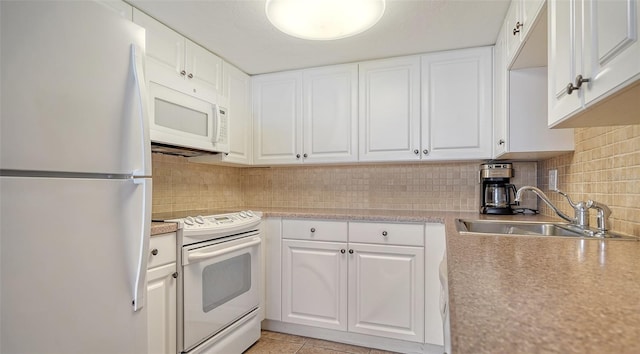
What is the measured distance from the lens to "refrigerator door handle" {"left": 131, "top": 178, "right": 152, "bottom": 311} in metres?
1.17

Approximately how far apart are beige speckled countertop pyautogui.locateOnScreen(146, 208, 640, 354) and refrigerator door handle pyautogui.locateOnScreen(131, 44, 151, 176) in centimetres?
108

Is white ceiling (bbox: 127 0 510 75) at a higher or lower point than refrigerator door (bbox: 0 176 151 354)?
→ higher

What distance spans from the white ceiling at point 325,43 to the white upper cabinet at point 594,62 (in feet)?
2.58

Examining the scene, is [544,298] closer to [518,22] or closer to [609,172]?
[609,172]

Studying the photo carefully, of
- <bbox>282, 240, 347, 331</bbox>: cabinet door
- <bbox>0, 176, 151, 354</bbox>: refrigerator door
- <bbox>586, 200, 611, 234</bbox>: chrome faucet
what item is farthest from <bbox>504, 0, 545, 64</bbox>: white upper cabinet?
<bbox>0, 176, 151, 354</bbox>: refrigerator door

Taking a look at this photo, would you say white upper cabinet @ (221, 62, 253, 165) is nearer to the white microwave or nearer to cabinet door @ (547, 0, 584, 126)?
the white microwave

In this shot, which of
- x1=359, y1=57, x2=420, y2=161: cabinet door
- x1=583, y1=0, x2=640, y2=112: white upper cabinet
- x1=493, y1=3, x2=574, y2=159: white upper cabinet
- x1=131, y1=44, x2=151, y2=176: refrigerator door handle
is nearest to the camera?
x1=583, y1=0, x2=640, y2=112: white upper cabinet

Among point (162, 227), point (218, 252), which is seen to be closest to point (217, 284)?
point (218, 252)

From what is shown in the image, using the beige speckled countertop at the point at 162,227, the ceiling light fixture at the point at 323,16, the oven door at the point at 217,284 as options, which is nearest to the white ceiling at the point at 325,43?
the ceiling light fixture at the point at 323,16

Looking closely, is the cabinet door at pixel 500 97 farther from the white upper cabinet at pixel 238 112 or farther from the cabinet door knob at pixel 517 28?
the white upper cabinet at pixel 238 112

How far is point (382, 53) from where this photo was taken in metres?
2.25

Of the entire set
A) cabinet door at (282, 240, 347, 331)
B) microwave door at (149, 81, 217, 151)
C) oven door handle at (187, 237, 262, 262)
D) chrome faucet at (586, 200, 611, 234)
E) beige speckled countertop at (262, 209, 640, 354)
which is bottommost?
cabinet door at (282, 240, 347, 331)

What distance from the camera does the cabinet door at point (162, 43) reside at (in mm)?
1711

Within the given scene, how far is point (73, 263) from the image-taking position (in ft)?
3.23
